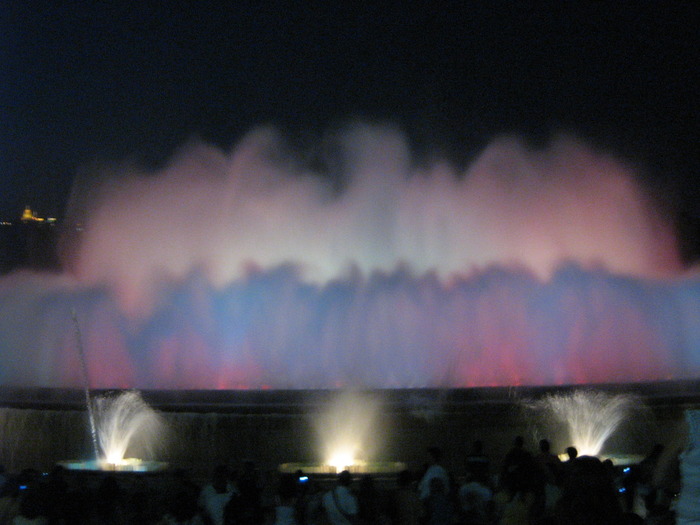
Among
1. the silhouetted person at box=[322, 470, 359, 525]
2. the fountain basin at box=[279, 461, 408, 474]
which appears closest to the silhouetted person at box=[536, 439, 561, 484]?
the silhouetted person at box=[322, 470, 359, 525]

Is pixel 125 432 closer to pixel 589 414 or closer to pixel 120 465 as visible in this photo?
pixel 120 465

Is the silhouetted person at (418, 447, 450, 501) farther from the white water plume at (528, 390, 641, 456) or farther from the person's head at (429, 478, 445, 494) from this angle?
the white water plume at (528, 390, 641, 456)

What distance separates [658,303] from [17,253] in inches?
2290

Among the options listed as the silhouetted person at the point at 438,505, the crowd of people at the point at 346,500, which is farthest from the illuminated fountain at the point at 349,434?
the silhouetted person at the point at 438,505

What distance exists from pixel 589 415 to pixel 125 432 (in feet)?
17.5

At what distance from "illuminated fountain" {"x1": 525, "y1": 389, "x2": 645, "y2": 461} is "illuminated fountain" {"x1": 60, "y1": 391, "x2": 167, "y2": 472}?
4.23 metres

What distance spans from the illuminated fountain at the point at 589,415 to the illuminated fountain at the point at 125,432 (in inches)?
166

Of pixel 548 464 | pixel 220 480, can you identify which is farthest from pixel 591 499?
pixel 548 464

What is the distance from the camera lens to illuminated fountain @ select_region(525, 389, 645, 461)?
31.6 ft

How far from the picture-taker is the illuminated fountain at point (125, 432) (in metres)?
10.1

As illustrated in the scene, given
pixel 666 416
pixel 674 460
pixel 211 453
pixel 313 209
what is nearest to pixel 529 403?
pixel 666 416

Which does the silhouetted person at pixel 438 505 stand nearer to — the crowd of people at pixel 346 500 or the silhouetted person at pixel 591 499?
the crowd of people at pixel 346 500

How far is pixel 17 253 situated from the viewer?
6606 centimetres

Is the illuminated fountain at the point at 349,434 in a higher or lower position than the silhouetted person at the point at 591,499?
higher
